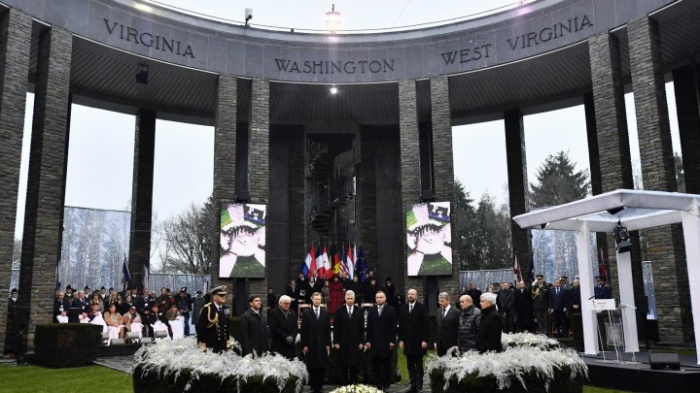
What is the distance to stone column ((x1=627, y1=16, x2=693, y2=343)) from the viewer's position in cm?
1558

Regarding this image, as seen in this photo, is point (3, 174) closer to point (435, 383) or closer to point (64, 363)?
point (64, 363)

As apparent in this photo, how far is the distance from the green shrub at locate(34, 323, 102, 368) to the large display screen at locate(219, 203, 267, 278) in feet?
18.6

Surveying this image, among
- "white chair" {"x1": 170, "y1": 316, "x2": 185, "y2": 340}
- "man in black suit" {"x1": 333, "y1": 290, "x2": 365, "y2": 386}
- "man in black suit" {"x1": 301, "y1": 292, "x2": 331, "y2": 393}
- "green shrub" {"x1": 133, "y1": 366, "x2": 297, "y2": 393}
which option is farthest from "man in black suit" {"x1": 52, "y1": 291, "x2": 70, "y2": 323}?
"green shrub" {"x1": 133, "y1": 366, "x2": 297, "y2": 393}

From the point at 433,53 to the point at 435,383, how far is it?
15.7m

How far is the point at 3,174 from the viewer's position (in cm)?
1577

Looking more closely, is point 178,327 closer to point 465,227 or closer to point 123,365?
point 123,365

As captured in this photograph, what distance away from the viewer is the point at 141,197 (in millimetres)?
23609

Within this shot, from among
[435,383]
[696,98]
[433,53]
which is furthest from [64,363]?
[696,98]

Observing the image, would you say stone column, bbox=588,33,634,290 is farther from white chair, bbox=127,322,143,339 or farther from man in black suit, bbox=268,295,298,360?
white chair, bbox=127,322,143,339

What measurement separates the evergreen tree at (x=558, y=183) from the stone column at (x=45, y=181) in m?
40.5

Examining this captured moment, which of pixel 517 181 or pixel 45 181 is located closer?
pixel 45 181

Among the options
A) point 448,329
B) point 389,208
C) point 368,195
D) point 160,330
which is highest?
point 368,195

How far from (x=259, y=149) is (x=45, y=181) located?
689 cm

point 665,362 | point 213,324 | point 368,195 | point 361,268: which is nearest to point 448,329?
point 665,362
